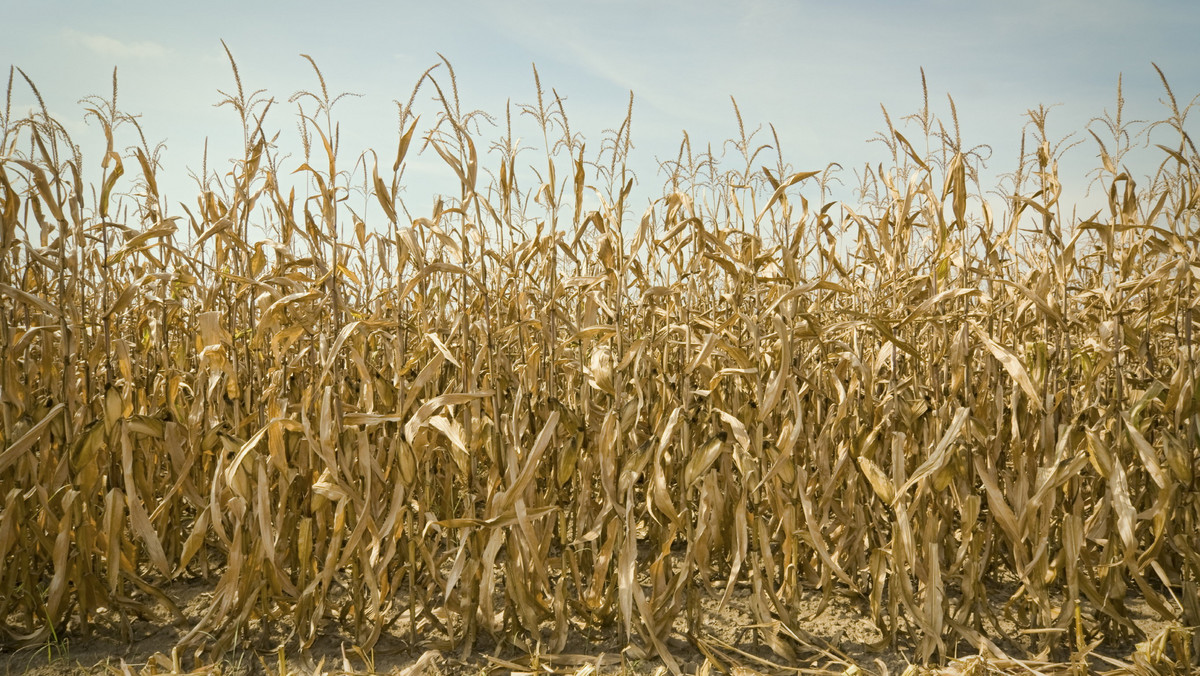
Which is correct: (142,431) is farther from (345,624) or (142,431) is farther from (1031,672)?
(1031,672)

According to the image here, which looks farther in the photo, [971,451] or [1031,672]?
[971,451]

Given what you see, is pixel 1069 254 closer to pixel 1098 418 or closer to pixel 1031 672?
pixel 1098 418

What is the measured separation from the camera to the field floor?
2037 millimetres

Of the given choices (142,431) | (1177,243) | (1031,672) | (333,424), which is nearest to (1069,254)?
(1177,243)

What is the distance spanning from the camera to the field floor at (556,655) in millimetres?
2037

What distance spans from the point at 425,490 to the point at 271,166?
1.09 metres

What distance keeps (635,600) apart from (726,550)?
610mm

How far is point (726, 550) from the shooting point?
261 cm

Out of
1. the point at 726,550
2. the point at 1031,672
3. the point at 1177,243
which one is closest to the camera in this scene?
the point at 1031,672

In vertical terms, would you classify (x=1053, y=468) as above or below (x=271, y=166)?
below

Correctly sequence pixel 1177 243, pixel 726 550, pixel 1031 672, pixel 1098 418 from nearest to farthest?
1. pixel 1031 672
2. pixel 1177 243
3. pixel 1098 418
4. pixel 726 550

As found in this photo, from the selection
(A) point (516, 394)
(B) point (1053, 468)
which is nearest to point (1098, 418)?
(B) point (1053, 468)

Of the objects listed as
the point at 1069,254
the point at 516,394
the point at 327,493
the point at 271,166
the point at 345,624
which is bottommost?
the point at 345,624

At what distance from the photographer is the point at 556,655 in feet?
6.91
